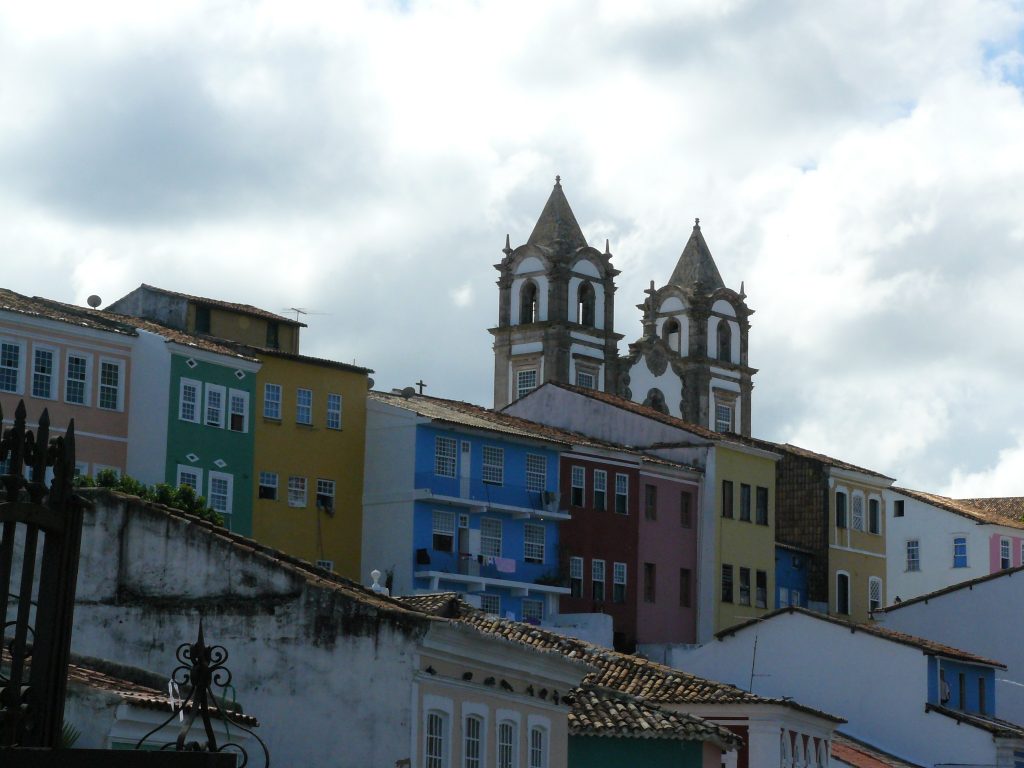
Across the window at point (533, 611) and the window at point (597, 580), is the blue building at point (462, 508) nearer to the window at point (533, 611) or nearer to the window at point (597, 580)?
the window at point (533, 611)

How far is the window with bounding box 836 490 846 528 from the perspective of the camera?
279 ft

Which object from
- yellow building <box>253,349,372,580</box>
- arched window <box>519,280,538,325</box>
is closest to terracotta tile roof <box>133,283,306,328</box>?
yellow building <box>253,349,372,580</box>

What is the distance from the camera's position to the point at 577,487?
71.4 m

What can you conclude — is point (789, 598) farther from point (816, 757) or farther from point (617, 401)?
point (816, 757)

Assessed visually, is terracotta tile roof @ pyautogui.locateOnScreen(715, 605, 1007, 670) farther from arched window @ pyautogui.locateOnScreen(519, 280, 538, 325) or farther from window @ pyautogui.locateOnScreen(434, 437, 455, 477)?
arched window @ pyautogui.locateOnScreen(519, 280, 538, 325)

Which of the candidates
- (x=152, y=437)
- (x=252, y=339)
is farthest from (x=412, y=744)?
(x=252, y=339)

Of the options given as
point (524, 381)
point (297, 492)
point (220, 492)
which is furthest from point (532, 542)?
point (524, 381)

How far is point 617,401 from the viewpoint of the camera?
79.2 metres

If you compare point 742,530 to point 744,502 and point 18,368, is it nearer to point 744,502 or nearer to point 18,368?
point 744,502

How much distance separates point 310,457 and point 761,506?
20591mm

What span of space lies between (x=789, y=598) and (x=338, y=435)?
2274 centimetres

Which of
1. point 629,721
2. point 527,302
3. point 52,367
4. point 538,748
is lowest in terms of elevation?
point 538,748

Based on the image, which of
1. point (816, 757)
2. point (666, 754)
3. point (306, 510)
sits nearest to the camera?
point (666, 754)

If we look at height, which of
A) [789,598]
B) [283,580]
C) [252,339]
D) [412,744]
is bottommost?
[412,744]
